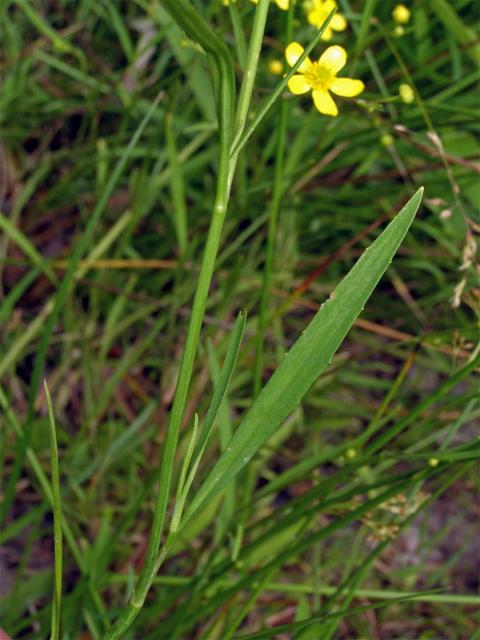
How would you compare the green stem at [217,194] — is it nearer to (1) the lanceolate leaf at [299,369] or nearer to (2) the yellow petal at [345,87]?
(1) the lanceolate leaf at [299,369]

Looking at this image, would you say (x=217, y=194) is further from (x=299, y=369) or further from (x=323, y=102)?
(x=323, y=102)

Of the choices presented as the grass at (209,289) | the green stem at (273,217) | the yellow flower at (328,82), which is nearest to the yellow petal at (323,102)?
the yellow flower at (328,82)

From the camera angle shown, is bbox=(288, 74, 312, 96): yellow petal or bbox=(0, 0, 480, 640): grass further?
bbox=(0, 0, 480, 640): grass

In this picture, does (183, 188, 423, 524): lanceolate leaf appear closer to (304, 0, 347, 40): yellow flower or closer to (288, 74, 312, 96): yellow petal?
(288, 74, 312, 96): yellow petal

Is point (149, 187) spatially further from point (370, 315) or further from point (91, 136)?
point (370, 315)

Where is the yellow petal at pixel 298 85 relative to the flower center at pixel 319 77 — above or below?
above

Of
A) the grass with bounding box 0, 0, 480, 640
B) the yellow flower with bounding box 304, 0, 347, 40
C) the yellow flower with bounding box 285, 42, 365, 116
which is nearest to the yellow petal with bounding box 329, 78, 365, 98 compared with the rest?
the yellow flower with bounding box 285, 42, 365, 116

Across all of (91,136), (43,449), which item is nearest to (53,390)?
(43,449)
